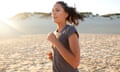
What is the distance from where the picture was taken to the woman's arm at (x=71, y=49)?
275 cm

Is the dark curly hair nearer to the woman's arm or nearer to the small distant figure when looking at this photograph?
the small distant figure

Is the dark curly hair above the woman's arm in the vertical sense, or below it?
above

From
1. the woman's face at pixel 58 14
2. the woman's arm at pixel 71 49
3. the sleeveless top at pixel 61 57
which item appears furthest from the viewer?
the woman's face at pixel 58 14

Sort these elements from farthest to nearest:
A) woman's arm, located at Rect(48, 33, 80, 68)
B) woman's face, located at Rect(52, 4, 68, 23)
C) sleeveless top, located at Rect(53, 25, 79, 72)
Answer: woman's face, located at Rect(52, 4, 68, 23)
sleeveless top, located at Rect(53, 25, 79, 72)
woman's arm, located at Rect(48, 33, 80, 68)

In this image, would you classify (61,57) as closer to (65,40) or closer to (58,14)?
(65,40)

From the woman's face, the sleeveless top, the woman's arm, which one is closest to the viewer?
the woman's arm

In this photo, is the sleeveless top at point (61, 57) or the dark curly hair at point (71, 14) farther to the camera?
the dark curly hair at point (71, 14)

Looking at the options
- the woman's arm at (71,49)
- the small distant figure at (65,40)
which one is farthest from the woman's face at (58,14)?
the woman's arm at (71,49)

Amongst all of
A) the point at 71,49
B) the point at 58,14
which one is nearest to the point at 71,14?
the point at 58,14

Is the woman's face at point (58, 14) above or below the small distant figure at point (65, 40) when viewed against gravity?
above

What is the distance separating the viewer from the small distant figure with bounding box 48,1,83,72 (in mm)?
2779

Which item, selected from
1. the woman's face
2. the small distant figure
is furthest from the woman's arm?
→ the woman's face

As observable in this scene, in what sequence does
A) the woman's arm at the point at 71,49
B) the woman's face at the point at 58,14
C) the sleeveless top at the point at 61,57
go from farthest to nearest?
the woman's face at the point at 58,14, the sleeveless top at the point at 61,57, the woman's arm at the point at 71,49

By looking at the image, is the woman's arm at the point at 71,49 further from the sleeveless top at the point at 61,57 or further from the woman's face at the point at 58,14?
the woman's face at the point at 58,14
